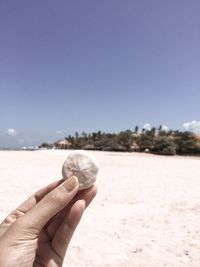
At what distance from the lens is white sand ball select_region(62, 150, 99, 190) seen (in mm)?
2208

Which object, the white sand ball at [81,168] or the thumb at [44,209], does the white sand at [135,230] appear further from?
the thumb at [44,209]

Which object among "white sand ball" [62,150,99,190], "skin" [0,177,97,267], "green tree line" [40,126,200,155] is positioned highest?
"green tree line" [40,126,200,155]

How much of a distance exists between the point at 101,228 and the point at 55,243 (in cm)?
424

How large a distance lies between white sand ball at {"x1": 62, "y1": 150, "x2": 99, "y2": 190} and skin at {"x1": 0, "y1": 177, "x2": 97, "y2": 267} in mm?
113

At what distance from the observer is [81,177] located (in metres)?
2.21

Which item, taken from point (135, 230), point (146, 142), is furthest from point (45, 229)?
point (146, 142)

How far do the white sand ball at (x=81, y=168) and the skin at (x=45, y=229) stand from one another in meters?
0.11

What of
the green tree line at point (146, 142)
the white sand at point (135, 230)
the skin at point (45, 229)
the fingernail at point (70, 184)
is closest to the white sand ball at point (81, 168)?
the skin at point (45, 229)

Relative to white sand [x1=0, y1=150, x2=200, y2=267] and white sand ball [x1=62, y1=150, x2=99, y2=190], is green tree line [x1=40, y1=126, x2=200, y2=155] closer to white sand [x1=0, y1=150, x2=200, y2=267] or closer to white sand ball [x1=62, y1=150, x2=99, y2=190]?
white sand [x1=0, y1=150, x2=200, y2=267]

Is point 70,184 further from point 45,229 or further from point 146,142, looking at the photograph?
point 146,142

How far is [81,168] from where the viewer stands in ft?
7.29

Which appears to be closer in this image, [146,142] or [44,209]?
[44,209]

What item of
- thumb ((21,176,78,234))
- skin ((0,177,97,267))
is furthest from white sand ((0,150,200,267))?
thumb ((21,176,78,234))

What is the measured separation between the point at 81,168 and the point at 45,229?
67cm
